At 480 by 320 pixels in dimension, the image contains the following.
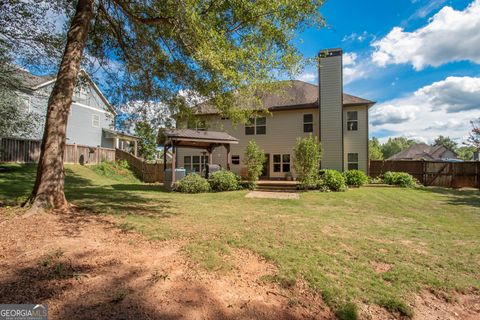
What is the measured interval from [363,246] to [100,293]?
429cm

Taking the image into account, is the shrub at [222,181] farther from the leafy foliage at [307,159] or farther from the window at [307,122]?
the window at [307,122]

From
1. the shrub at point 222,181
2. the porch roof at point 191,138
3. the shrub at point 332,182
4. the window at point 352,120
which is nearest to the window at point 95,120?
the porch roof at point 191,138

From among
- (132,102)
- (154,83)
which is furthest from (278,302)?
(132,102)

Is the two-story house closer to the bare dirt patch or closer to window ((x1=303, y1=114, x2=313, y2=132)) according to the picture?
window ((x1=303, y1=114, x2=313, y2=132))

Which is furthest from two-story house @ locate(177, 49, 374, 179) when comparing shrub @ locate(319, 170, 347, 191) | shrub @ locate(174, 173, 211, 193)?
shrub @ locate(174, 173, 211, 193)

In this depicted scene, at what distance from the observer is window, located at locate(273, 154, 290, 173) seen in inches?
718

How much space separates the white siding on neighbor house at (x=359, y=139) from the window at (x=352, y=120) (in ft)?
0.62

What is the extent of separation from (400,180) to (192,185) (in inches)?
496

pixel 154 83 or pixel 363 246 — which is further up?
pixel 154 83

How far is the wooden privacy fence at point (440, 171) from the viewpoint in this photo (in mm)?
16000

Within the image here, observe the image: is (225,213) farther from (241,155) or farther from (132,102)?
(241,155)

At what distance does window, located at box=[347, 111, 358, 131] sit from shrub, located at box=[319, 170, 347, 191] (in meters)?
5.70

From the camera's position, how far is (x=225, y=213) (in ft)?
23.0

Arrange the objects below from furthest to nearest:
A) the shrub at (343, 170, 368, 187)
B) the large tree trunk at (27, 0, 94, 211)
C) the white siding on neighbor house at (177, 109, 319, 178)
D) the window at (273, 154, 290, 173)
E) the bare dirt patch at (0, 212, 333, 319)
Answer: the window at (273, 154, 290, 173)
the white siding on neighbor house at (177, 109, 319, 178)
the shrub at (343, 170, 368, 187)
the large tree trunk at (27, 0, 94, 211)
the bare dirt patch at (0, 212, 333, 319)
